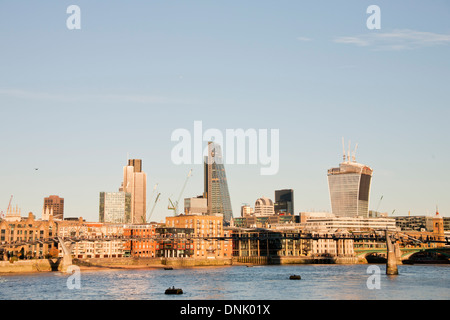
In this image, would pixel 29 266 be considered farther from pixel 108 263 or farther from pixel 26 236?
pixel 26 236

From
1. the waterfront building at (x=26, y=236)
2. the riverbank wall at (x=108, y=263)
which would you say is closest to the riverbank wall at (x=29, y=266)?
the riverbank wall at (x=108, y=263)

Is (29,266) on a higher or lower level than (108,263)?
higher

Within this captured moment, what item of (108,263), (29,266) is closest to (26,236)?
(108,263)

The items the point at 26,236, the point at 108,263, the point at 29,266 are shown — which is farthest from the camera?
the point at 26,236

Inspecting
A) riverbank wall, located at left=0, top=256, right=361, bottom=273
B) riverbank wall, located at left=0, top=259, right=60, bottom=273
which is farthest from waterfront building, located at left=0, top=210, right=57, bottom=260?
riverbank wall, located at left=0, top=259, right=60, bottom=273

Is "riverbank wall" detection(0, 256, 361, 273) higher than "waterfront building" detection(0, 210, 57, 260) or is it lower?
lower

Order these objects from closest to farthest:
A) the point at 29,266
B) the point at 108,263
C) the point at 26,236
Answer: the point at 29,266 < the point at 108,263 < the point at 26,236

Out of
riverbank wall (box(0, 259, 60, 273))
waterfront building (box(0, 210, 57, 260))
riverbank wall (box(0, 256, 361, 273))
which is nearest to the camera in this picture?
riverbank wall (box(0, 259, 60, 273))

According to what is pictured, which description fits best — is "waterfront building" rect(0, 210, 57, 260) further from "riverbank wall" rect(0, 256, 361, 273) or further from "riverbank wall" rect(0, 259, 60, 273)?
"riverbank wall" rect(0, 259, 60, 273)

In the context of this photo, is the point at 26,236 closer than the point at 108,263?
No
